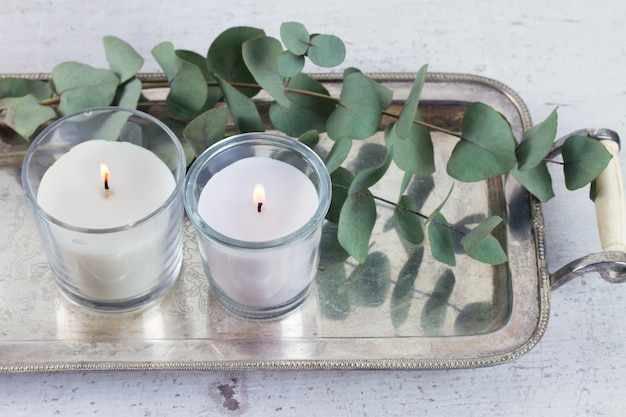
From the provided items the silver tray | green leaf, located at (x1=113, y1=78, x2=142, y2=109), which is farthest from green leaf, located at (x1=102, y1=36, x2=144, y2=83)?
the silver tray

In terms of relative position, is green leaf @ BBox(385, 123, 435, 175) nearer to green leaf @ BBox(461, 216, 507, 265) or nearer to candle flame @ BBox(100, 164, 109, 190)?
green leaf @ BBox(461, 216, 507, 265)

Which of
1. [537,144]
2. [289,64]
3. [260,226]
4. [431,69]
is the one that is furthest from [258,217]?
[431,69]

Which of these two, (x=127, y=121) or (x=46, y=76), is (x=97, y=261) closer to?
(x=127, y=121)

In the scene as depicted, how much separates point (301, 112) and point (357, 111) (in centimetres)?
5

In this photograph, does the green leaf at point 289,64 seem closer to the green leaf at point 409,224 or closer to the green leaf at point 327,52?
the green leaf at point 327,52

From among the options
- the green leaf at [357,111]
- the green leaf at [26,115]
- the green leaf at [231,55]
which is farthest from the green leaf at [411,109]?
the green leaf at [26,115]

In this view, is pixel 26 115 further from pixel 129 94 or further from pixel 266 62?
pixel 266 62

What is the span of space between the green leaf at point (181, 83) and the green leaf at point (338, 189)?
0.12 m

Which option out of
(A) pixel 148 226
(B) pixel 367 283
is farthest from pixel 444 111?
(A) pixel 148 226

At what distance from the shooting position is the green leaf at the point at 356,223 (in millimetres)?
650

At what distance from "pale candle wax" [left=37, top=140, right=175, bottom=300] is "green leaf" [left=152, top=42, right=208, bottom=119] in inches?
2.3

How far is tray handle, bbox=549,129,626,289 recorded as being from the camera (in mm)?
667

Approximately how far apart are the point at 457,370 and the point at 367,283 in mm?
94

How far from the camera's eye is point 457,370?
0.71m
